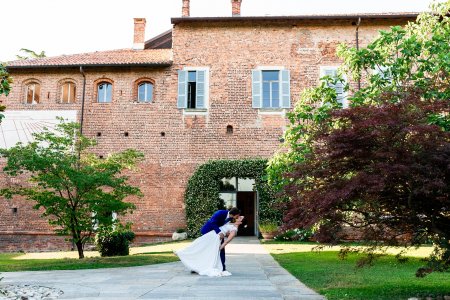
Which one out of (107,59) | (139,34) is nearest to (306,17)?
(139,34)

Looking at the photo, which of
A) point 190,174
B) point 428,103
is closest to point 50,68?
point 190,174

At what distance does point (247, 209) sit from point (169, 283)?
13.6 m

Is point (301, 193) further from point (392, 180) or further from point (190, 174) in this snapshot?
point (190, 174)

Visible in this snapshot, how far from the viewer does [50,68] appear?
19.9 meters

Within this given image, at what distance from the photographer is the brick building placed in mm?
18734

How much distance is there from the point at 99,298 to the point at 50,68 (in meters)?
16.6

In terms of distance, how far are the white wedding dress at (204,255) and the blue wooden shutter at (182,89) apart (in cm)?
1147

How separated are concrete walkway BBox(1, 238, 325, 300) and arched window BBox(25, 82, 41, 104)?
12.6m

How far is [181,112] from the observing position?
1919 cm

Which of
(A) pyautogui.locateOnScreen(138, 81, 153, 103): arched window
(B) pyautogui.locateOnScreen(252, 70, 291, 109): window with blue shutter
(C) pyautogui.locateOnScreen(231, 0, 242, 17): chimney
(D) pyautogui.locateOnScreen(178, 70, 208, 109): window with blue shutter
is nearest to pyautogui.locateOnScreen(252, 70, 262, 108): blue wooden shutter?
(B) pyautogui.locateOnScreen(252, 70, 291, 109): window with blue shutter

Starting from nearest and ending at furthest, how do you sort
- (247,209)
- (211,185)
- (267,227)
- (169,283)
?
(169,283) → (267,227) → (211,185) → (247,209)

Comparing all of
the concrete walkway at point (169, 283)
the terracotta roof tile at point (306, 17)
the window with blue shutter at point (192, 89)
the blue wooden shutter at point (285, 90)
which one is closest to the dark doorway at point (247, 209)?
the blue wooden shutter at point (285, 90)

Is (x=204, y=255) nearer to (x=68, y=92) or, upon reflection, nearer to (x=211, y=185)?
(x=211, y=185)

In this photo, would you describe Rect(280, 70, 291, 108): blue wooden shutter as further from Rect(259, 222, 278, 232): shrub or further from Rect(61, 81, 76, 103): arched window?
Rect(61, 81, 76, 103): arched window
